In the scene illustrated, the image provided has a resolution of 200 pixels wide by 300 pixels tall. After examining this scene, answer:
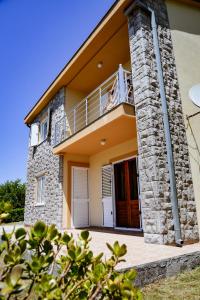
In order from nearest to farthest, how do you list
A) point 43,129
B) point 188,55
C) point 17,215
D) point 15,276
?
1. point 15,276
2. point 188,55
3. point 43,129
4. point 17,215

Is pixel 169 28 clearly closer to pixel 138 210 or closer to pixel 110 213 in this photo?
pixel 138 210

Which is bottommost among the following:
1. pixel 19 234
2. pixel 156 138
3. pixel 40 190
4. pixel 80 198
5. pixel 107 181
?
pixel 19 234

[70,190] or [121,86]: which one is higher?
[121,86]

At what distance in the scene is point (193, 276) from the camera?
4.05 meters

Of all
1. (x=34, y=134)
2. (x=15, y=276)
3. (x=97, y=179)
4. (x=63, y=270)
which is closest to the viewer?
(x=15, y=276)

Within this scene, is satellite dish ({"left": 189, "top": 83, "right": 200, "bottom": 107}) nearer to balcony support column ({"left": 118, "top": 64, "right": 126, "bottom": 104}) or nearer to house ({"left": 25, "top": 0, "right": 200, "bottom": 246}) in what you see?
house ({"left": 25, "top": 0, "right": 200, "bottom": 246})

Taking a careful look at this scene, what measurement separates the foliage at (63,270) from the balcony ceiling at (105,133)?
524 centimetres

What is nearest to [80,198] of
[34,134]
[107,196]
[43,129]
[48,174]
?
[107,196]

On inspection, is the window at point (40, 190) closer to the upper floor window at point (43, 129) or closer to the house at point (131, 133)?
the house at point (131, 133)

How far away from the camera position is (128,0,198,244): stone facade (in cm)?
555

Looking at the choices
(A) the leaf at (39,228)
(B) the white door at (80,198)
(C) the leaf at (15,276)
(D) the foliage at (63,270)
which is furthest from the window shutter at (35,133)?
(C) the leaf at (15,276)

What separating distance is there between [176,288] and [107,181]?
21.2 feet

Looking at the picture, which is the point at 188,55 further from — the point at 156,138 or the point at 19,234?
the point at 19,234

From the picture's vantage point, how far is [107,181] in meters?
9.94
